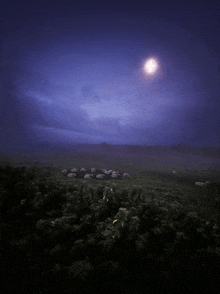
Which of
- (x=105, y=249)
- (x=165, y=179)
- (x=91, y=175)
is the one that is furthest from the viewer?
(x=91, y=175)

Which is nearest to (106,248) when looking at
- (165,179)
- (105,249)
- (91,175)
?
(105,249)

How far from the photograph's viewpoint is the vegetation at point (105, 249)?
1.95 m

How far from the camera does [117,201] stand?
13.3 feet

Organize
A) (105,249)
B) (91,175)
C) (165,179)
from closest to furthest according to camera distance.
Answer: (105,249), (165,179), (91,175)

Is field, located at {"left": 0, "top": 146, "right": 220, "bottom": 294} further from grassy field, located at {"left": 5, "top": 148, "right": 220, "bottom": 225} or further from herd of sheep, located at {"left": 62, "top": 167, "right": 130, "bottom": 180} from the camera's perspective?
herd of sheep, located at {"left": 62, "top": 167, "right": 130, "bottom": 180}

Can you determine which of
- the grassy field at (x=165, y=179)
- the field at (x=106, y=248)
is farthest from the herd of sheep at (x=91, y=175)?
the field at (x=106, y=248)

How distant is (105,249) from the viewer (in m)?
2.52

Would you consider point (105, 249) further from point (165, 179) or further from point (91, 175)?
point (165, 179)

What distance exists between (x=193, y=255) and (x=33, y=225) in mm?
3524

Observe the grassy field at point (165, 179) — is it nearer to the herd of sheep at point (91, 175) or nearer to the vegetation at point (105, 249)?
the herd of sheep at point (91, 175)

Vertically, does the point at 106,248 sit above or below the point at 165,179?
above

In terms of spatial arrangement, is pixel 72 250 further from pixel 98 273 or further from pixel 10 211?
pixel 10 211

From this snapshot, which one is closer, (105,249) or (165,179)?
(105,249)

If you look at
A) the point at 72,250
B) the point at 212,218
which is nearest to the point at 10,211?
the point at 72,250
